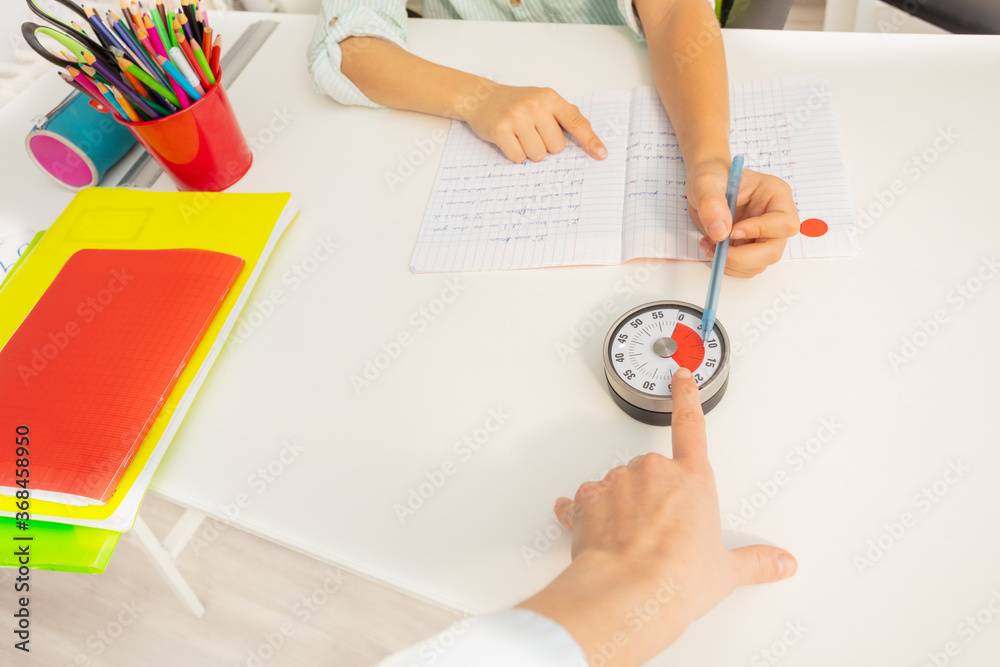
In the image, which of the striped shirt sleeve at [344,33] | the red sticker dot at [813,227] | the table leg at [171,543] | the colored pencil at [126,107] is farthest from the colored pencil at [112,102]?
the red sticker dot at [813,227]

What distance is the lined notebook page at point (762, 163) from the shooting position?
29.3 inches

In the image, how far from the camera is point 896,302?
67cm

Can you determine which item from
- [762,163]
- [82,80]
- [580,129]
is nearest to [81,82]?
[82,80]

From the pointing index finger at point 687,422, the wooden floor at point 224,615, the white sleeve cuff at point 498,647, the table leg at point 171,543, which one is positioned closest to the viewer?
the white sleeve cuff at point 498,647

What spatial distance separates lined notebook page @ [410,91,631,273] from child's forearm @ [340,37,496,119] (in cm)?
6

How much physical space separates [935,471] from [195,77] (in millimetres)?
856

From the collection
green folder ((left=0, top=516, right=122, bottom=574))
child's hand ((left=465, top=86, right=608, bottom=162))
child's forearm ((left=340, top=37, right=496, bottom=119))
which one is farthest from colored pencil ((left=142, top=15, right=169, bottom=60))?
green folder ((left=0, top=516, right=122, bottom=574))

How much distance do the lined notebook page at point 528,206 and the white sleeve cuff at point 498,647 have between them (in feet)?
1.33

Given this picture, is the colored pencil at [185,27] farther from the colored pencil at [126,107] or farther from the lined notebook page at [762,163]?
the lined notebook page at [762,163]

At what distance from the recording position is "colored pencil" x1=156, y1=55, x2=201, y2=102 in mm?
788

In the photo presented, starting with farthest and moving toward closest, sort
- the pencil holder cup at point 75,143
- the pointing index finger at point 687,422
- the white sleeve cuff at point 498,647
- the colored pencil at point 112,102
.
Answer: the pencil holder cup at point 75,143 < the colored pencil at point 112,102 < the pointing index finger at point 687,422 < the white sleeve cuff at point 498,647

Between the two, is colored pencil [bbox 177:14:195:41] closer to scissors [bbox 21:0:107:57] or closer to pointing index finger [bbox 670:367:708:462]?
scissors [bbox 21:0:107:57]

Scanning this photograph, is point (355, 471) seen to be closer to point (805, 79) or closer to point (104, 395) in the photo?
point (104, 395)

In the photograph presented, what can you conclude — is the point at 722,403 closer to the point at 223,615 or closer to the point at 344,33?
the point at 344,33
